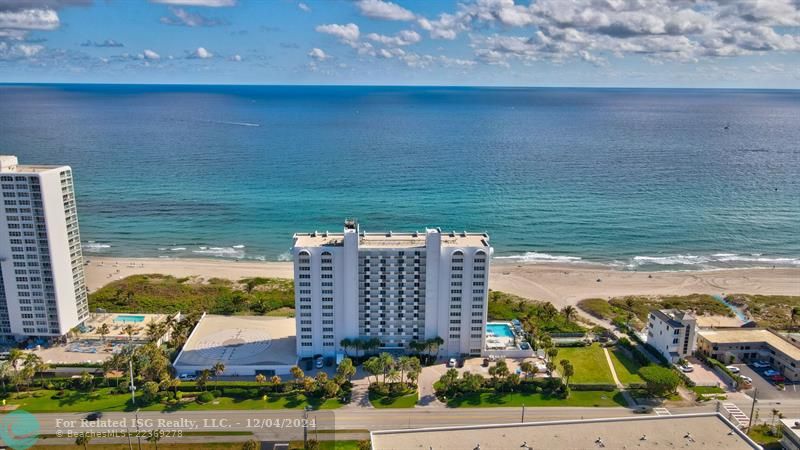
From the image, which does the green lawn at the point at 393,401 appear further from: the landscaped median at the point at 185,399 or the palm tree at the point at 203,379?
the palm tree at the point at 203,379

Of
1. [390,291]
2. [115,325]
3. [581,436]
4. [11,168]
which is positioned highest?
[11,168]

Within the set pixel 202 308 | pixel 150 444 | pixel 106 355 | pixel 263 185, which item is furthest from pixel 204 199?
pixel 150 444

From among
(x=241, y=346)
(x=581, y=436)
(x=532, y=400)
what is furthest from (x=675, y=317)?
(x=241, y=346)

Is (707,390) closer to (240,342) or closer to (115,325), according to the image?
(240,342)

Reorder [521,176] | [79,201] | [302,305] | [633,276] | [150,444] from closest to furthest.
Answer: [150,444]
[302,305]
[633,276]
[79,201]
[521,176]

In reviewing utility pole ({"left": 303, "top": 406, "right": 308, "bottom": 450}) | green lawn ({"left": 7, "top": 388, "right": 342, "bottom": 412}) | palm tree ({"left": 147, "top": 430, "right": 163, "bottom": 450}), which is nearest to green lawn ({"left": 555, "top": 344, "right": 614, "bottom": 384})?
green lawn ({"left": 7, "top": 388, "right": 342, "bottom": 412})

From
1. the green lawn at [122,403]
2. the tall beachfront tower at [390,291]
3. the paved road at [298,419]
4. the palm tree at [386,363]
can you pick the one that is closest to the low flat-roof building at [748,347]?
the paved road at [298,419]

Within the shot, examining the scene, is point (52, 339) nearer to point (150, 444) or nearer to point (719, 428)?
point (150, 444)
